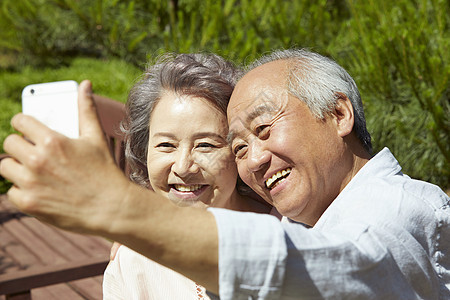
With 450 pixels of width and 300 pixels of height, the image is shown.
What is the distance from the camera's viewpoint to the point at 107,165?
3.19 ft

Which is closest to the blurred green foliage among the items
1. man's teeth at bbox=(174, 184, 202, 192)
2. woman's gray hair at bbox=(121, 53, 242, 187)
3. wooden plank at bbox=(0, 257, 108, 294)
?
woman's gray hair at bbox=(121, 53, 242, 187)

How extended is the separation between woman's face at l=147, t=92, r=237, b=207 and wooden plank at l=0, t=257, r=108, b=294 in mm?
994

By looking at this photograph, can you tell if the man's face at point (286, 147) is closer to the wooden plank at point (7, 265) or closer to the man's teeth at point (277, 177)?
the man's teeth at point (277, 177)

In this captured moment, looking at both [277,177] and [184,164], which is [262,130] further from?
[184,164]

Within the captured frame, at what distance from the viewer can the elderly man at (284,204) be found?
94 cm

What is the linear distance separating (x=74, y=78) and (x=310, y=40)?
164 inches

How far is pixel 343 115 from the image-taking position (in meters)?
1.56

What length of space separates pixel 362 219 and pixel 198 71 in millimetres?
927

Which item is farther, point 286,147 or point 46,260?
point 46,260

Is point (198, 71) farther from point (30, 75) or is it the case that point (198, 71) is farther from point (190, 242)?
point (30, 75)

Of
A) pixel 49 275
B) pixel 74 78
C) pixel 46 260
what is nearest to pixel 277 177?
pixel 49 275

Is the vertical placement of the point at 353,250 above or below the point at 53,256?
above

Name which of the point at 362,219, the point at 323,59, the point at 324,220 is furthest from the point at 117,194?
the point at 323,59

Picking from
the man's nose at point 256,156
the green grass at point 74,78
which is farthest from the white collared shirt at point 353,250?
the green grass at point 74,78
